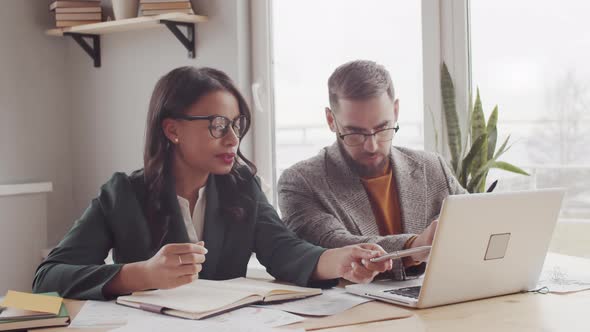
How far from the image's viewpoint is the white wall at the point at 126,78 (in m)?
3.13

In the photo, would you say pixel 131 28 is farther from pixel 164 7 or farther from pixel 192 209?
pixel 192 209

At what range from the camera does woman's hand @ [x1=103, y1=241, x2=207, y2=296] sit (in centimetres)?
156

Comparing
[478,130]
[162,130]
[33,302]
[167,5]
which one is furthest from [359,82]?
[167,5]

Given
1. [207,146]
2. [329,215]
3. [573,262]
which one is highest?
[207,146]

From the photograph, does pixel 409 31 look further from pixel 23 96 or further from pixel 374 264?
pixel 23 96

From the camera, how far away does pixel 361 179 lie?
209cm

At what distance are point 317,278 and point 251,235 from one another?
1.05ft

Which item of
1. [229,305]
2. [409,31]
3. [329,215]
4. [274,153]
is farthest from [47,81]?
[229,305]

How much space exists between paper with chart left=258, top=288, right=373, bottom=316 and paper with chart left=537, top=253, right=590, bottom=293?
1.51ft

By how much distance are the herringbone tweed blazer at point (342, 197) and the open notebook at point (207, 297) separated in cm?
32

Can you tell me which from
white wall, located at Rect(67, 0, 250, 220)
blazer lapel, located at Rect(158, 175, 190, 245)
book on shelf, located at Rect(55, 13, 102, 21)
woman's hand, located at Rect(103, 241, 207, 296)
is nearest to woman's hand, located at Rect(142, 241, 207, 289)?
woman's hand, located at Rect(103, 241, 207, 296)

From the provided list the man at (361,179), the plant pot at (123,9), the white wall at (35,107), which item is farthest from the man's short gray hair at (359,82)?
the white wall at (35,107)

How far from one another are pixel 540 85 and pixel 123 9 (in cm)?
179

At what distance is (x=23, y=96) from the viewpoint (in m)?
3.53
